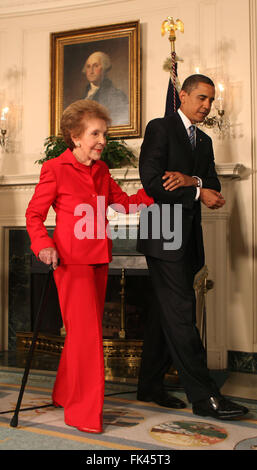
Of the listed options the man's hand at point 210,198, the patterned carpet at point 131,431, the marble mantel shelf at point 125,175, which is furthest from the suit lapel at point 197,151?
the patterned carpet at point 131,431

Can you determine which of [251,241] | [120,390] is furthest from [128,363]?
[251,241]

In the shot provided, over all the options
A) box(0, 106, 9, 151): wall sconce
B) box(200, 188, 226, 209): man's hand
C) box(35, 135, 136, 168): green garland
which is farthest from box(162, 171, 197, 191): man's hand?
box(0, 106, 9, 151): wall sconce

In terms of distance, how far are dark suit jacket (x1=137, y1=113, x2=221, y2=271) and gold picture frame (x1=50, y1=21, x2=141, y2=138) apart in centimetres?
181

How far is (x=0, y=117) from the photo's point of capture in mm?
4715

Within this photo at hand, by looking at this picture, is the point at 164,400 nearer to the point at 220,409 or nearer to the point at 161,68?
the point at 220,409

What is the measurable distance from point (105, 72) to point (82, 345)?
9.78 feet

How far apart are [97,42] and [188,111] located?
2.34m

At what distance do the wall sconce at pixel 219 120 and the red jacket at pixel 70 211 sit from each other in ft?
6.21

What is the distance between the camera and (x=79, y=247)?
7.52 feet

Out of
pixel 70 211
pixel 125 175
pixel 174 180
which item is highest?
pixel 125 175

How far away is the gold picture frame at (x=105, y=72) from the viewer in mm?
4312

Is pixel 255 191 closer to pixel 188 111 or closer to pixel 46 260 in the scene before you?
pixel 188 111

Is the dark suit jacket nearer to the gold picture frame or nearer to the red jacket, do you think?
the red jacket

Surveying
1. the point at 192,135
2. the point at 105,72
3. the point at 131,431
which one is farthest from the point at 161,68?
the point at 131,431
